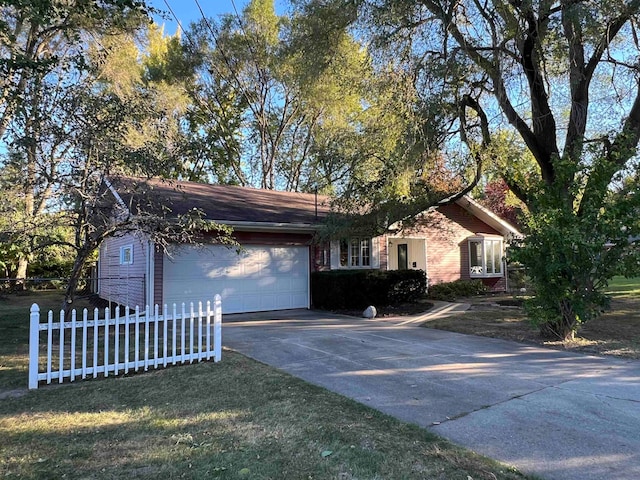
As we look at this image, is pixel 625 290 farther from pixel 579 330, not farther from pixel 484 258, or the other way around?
pixel 579 330

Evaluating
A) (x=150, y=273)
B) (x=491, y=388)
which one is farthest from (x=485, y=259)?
(x=491, y=388)

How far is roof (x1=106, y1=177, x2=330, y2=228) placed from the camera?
459 inches

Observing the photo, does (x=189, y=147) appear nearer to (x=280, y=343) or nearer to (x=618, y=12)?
(x=280, y=343)

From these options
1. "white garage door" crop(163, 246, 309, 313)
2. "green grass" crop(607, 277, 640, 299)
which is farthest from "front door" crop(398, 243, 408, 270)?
"green grass" crop(607, 277, 640, 299)

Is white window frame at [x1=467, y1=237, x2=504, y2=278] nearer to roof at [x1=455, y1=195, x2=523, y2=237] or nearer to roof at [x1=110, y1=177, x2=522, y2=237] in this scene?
roof at [x1=455, y1=195, x2=523, y2=237]

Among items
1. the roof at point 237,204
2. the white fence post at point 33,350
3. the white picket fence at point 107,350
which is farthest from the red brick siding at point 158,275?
the white fence post at point 33,350

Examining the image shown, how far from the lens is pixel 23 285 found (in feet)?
69.9

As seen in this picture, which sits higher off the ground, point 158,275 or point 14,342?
point 158,275

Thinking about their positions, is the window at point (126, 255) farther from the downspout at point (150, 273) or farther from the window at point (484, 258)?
the window at point (484, 258)

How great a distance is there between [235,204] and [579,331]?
402 inches

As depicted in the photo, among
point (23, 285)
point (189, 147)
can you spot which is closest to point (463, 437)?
point (189, 147)

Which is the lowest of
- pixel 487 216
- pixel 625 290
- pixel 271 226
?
pixel 625 290

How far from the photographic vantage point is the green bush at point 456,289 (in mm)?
16891

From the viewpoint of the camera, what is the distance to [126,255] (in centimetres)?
1427
